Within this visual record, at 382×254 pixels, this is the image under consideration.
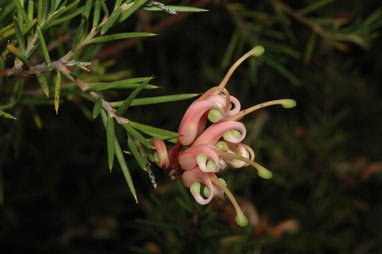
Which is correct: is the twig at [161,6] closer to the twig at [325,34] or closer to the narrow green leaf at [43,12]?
the narrow green leaf at [43,12]

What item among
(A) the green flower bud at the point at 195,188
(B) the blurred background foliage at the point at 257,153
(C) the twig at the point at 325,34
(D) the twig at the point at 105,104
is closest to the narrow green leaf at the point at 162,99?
(D) the twig at the point at 105,104

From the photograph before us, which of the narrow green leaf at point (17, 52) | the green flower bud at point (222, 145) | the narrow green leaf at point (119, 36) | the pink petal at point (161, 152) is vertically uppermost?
the narrow green leaf at point (119, 36)

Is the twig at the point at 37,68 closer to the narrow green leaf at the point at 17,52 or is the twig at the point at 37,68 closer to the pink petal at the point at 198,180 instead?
the narrow green leaf at the point at 17,52

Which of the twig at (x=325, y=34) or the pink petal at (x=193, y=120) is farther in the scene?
the twig at (x=325, y=34)

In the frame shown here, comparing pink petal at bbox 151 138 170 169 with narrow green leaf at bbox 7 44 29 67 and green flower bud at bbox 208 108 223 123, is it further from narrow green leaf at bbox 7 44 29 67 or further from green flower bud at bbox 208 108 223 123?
narrow green leaf at bbox 7 44 29 67

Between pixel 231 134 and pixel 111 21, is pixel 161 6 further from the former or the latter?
pixel 231 134

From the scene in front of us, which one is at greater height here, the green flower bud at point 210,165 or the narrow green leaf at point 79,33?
the narrow green leaf at point 79,33

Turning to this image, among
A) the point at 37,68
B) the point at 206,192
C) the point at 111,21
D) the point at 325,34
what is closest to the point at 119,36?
the point at 111,21

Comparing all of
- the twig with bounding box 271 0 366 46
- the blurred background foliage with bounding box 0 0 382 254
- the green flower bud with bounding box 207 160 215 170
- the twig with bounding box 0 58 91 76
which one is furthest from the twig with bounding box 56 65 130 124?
the twig with bounding box 271 0 366 46

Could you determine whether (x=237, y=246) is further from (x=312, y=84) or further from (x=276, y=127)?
(x=312, y=84)
